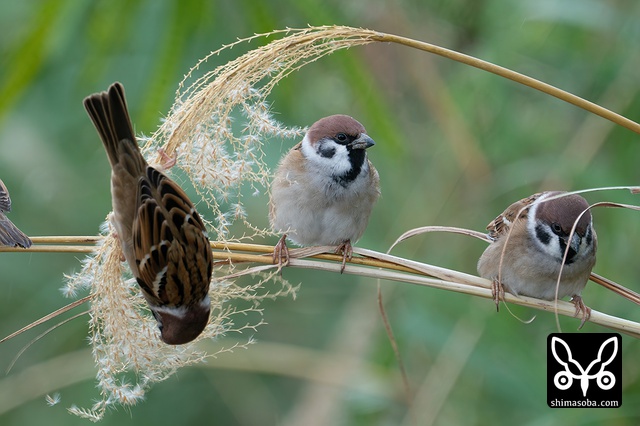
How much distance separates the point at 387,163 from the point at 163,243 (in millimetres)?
1778

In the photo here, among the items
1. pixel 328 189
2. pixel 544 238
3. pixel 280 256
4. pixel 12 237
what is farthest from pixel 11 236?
pixel 544 238

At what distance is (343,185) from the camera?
339 centimetres

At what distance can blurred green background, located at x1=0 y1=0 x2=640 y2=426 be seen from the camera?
2871 mm

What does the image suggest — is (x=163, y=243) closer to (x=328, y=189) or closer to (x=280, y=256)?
(x=280, y=256)

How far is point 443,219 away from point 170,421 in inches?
83.0

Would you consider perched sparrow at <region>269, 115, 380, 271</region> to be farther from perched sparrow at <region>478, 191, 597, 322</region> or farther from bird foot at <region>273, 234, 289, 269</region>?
bird foot at <region>273, 234, 289, 269</region>

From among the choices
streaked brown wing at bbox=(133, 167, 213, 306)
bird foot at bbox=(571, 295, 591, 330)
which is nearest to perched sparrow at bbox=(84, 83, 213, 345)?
streaked brown wing at bbox=(133, 167, 213, 306)

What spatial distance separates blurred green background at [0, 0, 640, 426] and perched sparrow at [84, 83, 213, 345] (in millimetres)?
130

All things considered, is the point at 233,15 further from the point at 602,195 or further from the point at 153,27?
the point at 602,195

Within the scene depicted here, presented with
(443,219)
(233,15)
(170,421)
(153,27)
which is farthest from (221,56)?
(170,421)

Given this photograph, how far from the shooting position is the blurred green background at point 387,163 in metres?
2.87

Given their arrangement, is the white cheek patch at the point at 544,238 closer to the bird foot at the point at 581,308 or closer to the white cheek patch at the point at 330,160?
the bird foot at the point at 581,308

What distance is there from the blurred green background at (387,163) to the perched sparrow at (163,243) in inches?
5.1

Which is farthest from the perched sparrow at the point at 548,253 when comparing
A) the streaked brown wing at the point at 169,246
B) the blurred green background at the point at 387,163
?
the streaked brown wing at the point at 169,246
